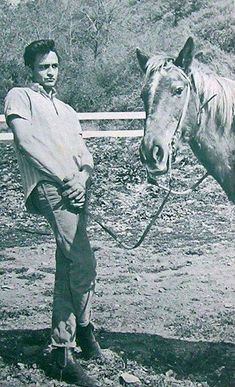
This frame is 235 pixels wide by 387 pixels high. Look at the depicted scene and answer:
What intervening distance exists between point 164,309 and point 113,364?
10.6 inches

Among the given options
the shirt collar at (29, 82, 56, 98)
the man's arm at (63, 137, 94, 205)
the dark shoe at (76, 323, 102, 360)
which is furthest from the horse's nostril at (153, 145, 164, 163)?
the dark shoe at (76, 323, 102, 360)

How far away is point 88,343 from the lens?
1.75 metres

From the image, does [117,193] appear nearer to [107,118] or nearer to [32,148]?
[107,118]

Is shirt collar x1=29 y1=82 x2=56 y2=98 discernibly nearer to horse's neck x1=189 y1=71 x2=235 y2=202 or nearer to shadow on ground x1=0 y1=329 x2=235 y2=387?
horse's neck x1=189 y1=71 x2=235 y2=202

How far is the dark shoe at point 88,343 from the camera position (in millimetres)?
1753

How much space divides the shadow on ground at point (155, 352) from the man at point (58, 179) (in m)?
0.14

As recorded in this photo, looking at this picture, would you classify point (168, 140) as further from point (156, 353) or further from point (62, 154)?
point (156, 353)

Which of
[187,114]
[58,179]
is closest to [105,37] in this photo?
[187,114]

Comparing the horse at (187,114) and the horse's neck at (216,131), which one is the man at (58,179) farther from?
the horse's neck at (216,131)

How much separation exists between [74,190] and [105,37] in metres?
0.60

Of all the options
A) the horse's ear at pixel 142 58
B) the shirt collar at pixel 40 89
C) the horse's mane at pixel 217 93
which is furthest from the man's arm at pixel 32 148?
the horse's mane at pixel 217 93

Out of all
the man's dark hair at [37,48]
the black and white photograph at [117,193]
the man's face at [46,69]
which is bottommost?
the black and white photograph at [117,193]

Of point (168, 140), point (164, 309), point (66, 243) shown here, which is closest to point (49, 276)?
point (66, 243)

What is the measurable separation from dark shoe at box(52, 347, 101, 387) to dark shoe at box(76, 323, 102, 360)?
0.08m
